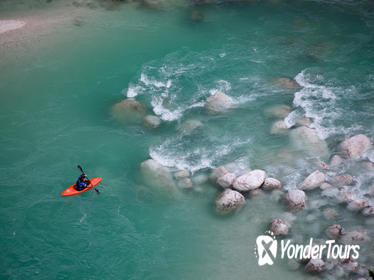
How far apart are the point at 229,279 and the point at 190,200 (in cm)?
352

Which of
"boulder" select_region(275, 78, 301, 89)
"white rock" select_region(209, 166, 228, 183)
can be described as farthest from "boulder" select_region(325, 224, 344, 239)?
"boulder" select_region(275, 78, 301, 89)

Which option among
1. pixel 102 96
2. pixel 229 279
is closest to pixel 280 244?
pixel 229 279

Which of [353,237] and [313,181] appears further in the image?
[313,181]

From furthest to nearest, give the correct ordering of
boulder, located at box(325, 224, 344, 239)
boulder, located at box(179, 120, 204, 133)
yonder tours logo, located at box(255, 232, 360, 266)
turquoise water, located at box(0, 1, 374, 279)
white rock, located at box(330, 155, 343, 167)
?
boulder, located at box(179, 120, 204, 133), white rock, located at box(330, 155, 343, 167), turquoise water, located at box(0, 1, 374, 279), boulder, located at box(325, 224, 344, 239), yonder tours logo, located at box(255, 232, 360, 266)

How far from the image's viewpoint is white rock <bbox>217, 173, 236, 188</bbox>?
14.1 metres

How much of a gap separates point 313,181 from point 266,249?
341 cm

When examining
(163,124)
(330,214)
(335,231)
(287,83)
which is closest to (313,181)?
(330,214)

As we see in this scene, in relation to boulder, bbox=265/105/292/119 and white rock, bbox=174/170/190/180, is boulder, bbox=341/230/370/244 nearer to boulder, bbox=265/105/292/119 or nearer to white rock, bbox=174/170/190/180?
white rock, bbox=174/170/190/180

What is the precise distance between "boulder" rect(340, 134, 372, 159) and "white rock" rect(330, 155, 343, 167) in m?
0.36

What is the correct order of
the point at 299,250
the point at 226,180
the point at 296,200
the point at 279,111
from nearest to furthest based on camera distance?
the point at 299,250 < the point at 296,200 < the point at 226,180 < the point at 279,111

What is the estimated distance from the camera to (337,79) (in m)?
19.2

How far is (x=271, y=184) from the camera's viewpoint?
13961mm

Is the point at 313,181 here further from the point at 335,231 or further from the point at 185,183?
the point at 185,183

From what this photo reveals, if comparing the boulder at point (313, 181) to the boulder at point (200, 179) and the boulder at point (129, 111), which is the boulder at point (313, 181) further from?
the boulder at point (129, 111)
